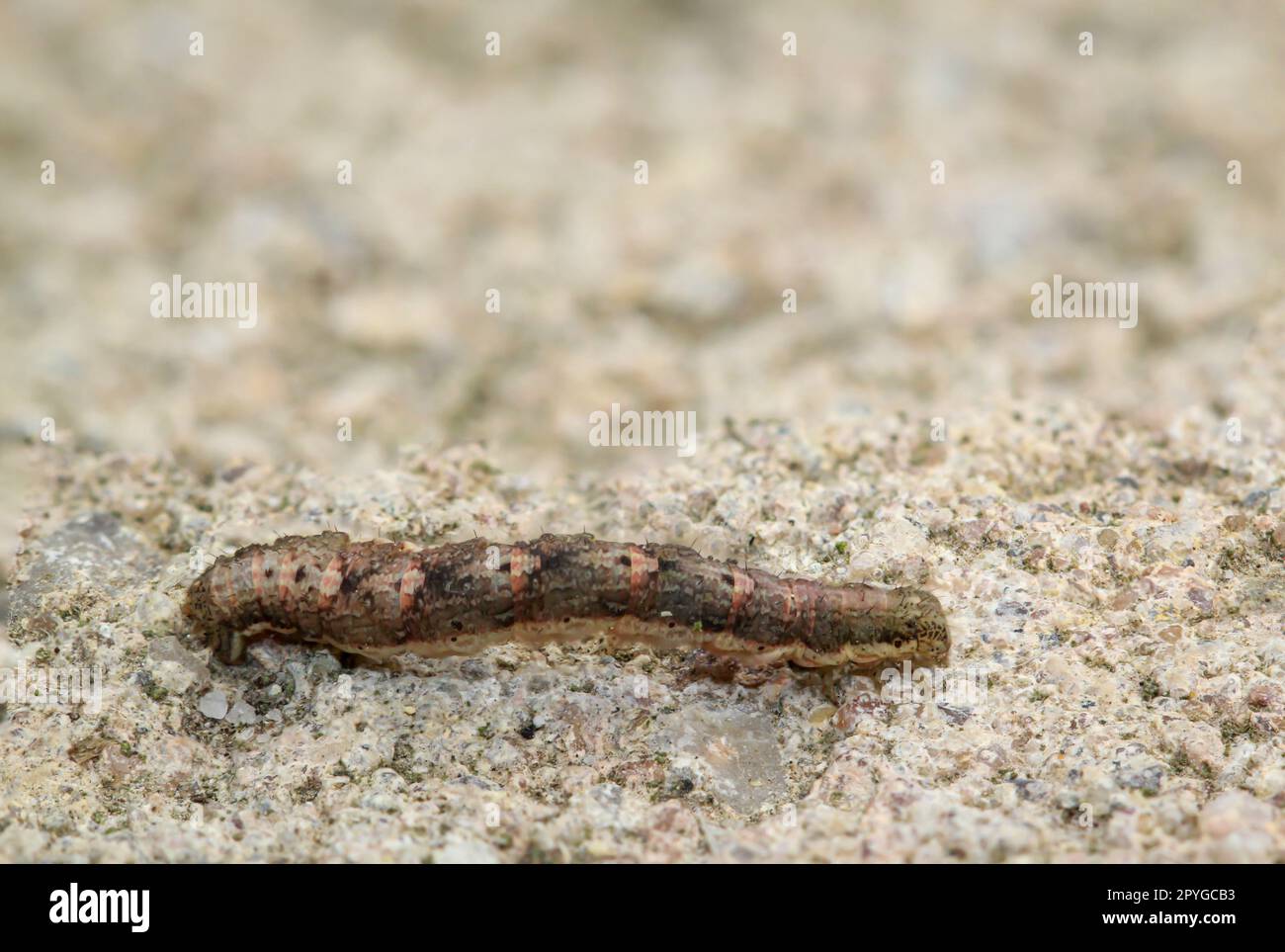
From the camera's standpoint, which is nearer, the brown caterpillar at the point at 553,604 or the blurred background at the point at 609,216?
the brown caterpillar at the point at 553,604

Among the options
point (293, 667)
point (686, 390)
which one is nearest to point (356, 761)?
point (293, 667)

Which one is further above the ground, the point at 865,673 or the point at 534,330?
the point at 534,330

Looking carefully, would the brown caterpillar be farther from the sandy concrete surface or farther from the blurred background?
the blurred background

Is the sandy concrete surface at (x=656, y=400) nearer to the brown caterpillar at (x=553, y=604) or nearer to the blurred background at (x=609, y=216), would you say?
the blurred background at (x=609, y=216)

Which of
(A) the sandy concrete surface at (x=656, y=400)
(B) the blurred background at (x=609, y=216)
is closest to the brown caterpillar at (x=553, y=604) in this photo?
(A) the sandy concrete surface at (x=656, y=400)

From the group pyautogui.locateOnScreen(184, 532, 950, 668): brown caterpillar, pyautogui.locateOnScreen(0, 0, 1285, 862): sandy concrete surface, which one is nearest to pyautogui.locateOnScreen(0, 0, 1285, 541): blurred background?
pyautogui.locateOnScreen(0, 0, 1285, 862): sandy concrete surface
